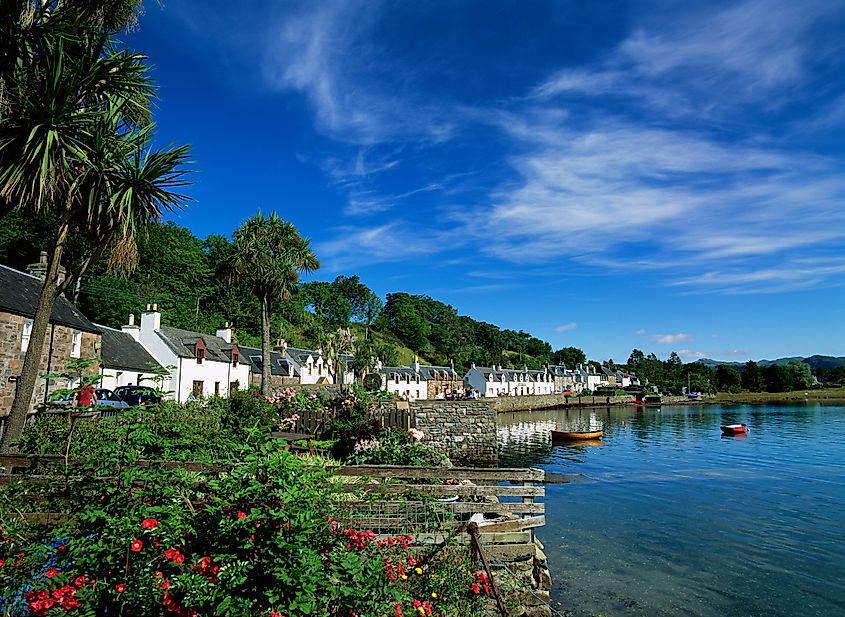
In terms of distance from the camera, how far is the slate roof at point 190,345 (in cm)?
3872

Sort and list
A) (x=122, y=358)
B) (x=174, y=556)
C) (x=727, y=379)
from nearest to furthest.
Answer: (x=174, y=556), (x=122, y=358), (x=727, y=379)

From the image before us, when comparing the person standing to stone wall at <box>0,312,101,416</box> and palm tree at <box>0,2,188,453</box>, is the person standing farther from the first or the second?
stone wall at <box>0,312,101,416</box>

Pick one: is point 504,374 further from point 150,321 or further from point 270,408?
point 270,408

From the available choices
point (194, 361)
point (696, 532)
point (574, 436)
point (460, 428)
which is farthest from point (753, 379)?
point (696, 532)

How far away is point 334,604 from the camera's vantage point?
4.29 meters

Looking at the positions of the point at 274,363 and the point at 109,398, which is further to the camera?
the point at 274,363

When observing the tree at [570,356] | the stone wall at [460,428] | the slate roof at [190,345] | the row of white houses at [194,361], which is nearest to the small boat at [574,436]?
the stone wall at [460,428]

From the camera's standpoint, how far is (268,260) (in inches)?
1217

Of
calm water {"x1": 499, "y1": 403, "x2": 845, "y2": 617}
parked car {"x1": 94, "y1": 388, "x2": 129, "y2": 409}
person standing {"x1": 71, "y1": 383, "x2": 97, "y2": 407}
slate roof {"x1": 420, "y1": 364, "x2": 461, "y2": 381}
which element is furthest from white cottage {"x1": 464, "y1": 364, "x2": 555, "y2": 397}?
person standing {"x1": 71, "y1": 383, "x2": 97, "y2": 407}

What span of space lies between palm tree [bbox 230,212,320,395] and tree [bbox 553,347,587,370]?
519ft

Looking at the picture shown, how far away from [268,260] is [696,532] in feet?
81.1

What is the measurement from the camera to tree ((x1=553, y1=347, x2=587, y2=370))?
183m

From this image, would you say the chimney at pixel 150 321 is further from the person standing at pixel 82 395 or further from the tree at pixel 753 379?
the tree at pixel 753 379

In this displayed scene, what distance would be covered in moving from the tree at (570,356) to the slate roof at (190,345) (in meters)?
149
